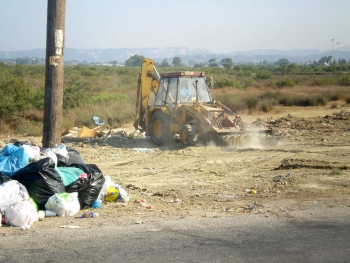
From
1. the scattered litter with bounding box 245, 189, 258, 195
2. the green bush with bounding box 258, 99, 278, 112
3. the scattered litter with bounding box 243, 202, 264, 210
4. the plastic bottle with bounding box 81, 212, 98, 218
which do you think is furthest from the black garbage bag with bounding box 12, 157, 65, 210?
the green bush with bounding box 258, 99, 278, 112

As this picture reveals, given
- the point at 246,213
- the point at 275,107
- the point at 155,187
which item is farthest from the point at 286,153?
the point at 275,107

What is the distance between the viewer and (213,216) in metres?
7.39

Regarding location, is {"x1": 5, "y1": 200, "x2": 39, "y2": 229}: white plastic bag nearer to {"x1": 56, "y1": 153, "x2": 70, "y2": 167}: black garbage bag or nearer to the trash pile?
the trash pile

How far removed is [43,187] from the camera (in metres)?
7.25

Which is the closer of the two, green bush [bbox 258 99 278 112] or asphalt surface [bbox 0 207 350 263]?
asphalt surface [bbox 0 207 350 263]

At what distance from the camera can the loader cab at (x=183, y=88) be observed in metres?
15.5

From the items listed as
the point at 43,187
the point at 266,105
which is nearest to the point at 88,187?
the point at 43,187

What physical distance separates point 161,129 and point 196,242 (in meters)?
10.1

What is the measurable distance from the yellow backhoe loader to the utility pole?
616cm

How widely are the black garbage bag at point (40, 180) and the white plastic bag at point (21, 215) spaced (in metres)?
0.42

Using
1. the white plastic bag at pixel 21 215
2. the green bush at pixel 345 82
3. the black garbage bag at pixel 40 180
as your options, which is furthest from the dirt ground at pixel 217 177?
the green bush at pixel 345 82

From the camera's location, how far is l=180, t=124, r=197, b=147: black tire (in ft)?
48.5

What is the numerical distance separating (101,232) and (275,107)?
82.6 ft

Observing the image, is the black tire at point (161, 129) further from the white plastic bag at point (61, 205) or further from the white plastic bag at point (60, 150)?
the white plastic bag at point (61, 205)
